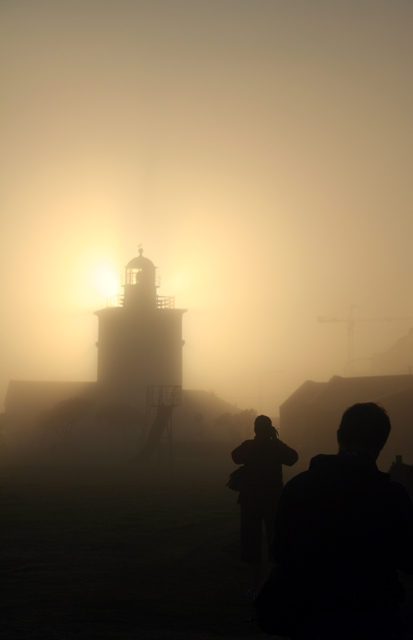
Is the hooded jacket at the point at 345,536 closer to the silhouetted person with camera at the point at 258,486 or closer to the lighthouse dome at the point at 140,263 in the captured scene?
the silhouetted person with camera at the point at 258,486

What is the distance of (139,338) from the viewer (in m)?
58.6

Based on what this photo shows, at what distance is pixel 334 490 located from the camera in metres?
3.51

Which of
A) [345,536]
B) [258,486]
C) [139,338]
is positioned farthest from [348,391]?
[345,536]

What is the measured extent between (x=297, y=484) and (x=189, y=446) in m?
57.2

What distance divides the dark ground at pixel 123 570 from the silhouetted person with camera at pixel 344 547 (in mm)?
3690

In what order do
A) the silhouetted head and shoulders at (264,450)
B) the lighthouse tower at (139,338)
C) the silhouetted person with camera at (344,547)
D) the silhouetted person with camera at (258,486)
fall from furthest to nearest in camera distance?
the lighthouse tower at (139,338), the silhouetted head and shoulders at (264,450), the silhouetted person with camera at (258,486), the silhouetted person with camera at (344,547)

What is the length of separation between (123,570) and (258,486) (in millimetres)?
2794

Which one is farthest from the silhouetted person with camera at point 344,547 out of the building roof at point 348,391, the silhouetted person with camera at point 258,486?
the building roof at point 348,391

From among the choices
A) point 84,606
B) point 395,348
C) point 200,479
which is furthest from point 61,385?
point 395,348

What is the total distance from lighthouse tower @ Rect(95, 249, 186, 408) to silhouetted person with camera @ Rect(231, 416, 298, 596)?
49659 mm

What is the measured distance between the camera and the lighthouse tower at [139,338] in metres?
58.6

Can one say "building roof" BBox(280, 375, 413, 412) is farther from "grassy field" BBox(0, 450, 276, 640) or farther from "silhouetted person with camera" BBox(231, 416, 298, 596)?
"silhouetted person with camera" BBox(231, 416, 298, 596)

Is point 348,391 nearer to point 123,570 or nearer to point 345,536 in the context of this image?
point 123,570

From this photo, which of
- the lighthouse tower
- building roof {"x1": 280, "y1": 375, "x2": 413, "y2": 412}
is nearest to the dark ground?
building roof {"x1": 280, "y1": 375, "x2": 413, "y2": 412}
